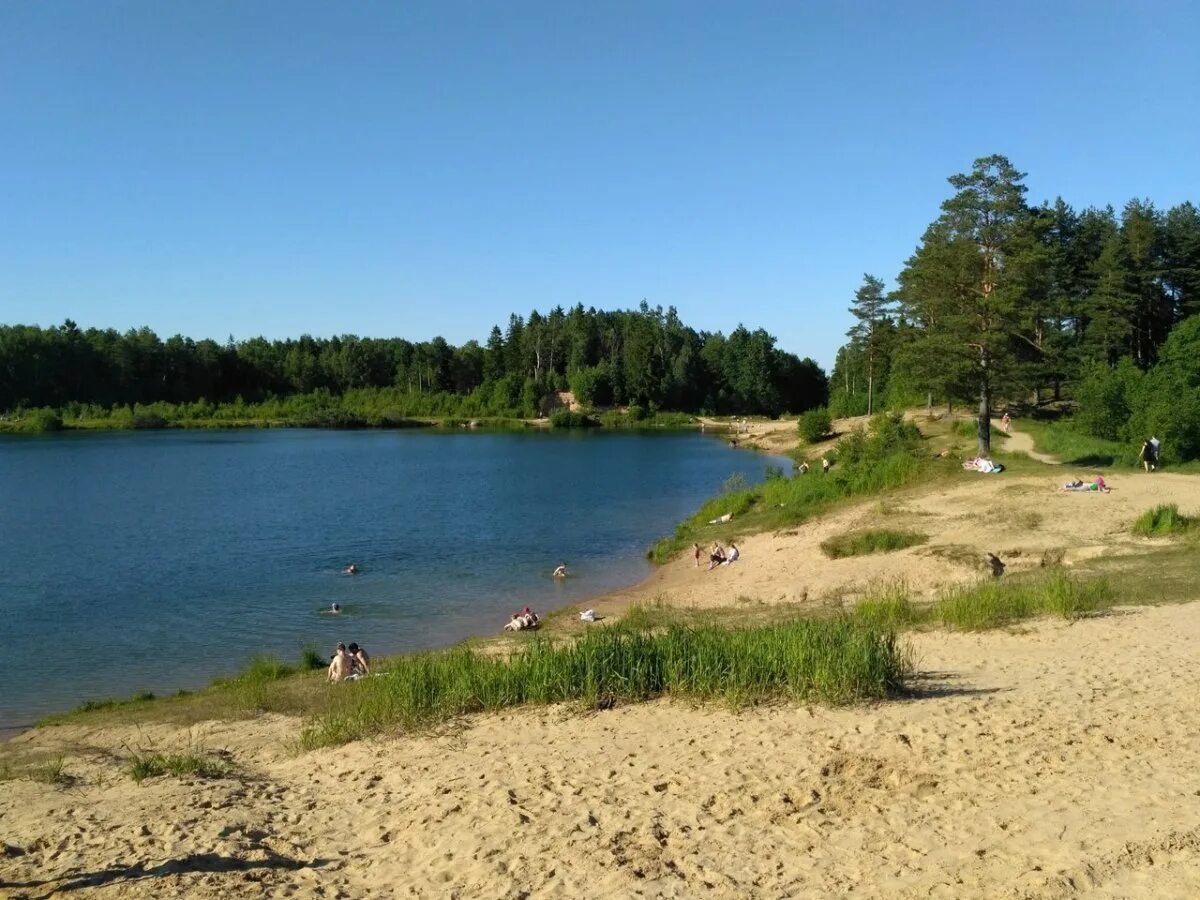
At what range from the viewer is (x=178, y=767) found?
475 inches

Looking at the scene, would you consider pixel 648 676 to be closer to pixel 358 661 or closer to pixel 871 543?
pixel 358 661

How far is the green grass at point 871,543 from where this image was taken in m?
26.7

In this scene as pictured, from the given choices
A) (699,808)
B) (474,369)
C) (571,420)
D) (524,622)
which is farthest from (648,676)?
(474,369)

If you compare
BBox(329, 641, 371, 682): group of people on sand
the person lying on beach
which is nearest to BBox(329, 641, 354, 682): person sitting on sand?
BBox(329, 641, 371, 682): group of people on sand

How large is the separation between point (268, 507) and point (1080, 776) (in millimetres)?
46304

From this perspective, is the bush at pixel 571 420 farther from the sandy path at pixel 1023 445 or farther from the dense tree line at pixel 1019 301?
the sandy path at pixel 1023 445

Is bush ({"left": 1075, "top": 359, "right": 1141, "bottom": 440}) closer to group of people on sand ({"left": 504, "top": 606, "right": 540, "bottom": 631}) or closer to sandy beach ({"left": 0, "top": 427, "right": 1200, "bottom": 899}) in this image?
group of people on sand ({"left": 504, "top": 606, "right": 540, "bottom": 631})

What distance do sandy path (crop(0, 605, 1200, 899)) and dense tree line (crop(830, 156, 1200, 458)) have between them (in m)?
26.3

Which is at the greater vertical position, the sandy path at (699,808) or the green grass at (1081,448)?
the green grass at (1081,448)

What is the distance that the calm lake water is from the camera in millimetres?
23703

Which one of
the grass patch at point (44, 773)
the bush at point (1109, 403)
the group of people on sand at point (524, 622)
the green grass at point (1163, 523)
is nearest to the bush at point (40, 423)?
the group of people on sand at point (524, 622)

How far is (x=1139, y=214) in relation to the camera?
68688mm

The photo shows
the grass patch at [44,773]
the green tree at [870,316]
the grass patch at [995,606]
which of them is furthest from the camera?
the green tree at [870,316]

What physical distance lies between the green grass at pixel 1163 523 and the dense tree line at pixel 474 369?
11291cm
